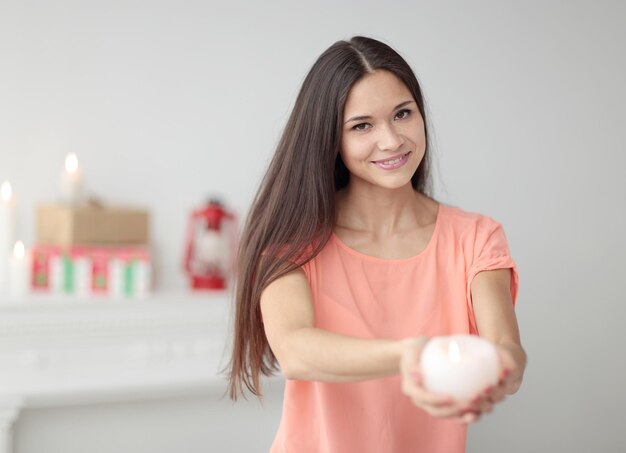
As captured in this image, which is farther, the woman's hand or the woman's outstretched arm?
the woman's outstretched arm

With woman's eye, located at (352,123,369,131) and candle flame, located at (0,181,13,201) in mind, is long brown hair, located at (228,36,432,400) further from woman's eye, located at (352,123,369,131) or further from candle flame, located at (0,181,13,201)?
candle flame, located at (0,181,13,201)

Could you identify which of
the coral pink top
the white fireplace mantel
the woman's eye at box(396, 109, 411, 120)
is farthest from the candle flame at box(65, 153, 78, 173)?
the woman's eye at box(396, 109, 411, 120)

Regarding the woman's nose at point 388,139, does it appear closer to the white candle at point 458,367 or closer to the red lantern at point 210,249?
the white candle at point 458,367

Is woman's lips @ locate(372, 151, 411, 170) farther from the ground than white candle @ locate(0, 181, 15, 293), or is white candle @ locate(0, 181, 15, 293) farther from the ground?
woman's lips @ locate(372, 151, 411, 170)

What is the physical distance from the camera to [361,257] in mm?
1519

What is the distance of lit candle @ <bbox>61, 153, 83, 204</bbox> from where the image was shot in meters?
2.55

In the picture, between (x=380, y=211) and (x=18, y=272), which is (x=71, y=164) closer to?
(x=18, y=272)

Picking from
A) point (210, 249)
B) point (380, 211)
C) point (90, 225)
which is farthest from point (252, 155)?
point (380, 211)

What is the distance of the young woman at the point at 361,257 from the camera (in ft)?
4.65

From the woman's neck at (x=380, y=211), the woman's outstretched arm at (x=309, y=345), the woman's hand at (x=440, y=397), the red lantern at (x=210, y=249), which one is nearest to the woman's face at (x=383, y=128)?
the woman's neck at (x=380, y=211)

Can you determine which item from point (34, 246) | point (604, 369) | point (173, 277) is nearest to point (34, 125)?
point (34, 246)

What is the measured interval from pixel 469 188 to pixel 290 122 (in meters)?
1.71

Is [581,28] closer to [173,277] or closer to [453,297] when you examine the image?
[173,277]

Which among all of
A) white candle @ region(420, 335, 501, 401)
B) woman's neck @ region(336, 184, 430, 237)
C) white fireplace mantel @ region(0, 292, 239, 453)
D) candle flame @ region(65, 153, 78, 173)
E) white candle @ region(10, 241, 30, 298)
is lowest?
white fireplace mantel @ region(0, 292, 239, 453)
